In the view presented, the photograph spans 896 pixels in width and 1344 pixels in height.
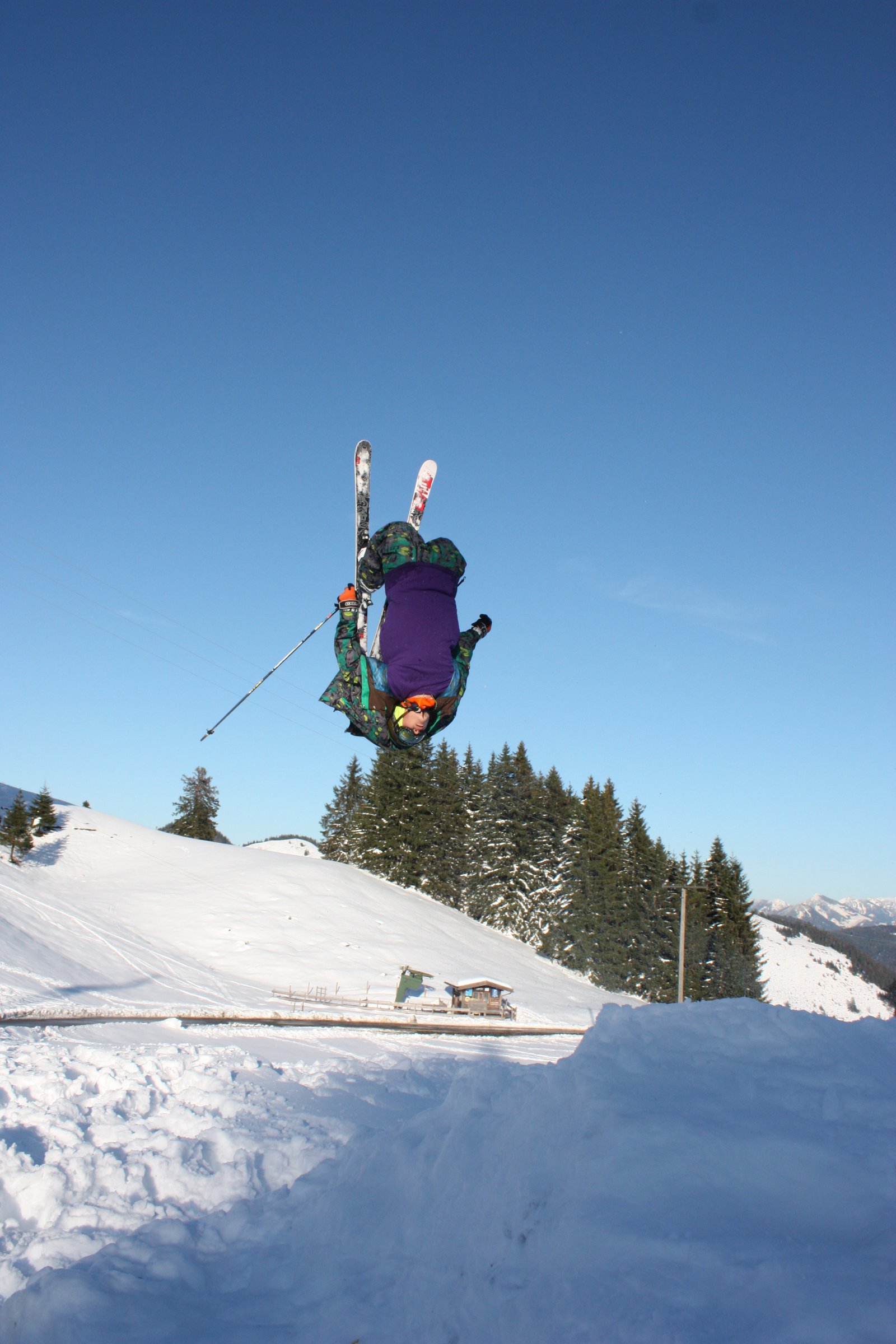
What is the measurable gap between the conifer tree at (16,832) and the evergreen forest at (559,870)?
2117 cm

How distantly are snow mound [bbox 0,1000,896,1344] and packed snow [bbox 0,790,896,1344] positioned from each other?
0.01 metres

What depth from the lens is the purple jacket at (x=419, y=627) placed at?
7215 millimetres

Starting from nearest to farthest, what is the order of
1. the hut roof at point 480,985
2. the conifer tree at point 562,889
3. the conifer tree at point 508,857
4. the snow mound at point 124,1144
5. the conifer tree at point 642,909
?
the snow mound at point 124,1144
the hut roof at point 480,985
the conifer tree at point 642,909
the conifer tree at point 562,889
the conifer tree at point 508,857

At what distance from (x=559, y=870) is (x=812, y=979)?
37032 mm

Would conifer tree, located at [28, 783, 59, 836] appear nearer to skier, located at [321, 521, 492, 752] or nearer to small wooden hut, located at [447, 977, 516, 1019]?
small wooden hut, located at [447, 977, 516, 1019]

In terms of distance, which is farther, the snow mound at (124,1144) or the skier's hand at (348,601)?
the skier's hand at (348,601)

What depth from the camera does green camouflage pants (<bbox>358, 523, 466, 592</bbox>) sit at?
718cm

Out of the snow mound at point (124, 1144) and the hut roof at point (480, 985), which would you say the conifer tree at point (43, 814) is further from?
the snow mound at point (124, 1144)

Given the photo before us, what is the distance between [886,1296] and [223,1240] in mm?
3869

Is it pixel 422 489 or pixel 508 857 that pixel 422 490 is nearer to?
pixel 422 489

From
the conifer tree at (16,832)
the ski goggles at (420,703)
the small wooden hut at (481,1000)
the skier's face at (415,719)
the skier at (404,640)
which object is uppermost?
the skier at (404,640)

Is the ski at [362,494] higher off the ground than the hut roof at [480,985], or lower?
higher

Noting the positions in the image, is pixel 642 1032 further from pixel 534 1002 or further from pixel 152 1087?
pixel 534 1002

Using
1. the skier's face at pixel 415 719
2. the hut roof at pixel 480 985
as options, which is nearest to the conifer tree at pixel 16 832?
the hut roof at pixel 480 985
